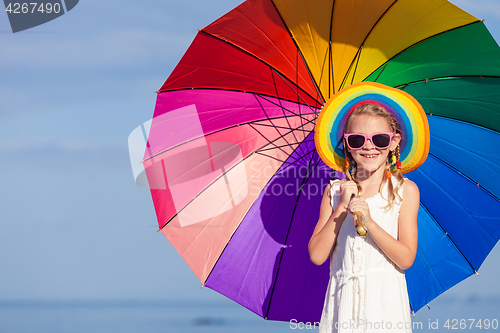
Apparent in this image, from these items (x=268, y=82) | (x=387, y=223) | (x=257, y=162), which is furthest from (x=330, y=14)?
(x=387, y=223)

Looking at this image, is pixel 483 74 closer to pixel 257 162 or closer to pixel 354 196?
pixel 354 196

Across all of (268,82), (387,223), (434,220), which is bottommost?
(434,220)

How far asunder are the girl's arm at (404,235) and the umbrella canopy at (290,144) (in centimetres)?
86

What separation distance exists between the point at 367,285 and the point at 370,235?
0.27 meters

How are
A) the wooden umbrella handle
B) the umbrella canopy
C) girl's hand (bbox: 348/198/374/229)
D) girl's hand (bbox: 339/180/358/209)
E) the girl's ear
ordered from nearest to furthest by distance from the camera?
the wooden umbrella handle → girl's hand (bbox: 348/198/374/229) → girl's hand (bbox: 339/180/358/209) → the girl's ear → the umbrella canopy

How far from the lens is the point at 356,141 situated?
287 cm

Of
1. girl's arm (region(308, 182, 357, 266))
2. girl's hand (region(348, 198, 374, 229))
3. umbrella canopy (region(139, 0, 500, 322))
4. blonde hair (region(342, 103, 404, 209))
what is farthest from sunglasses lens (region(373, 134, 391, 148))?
umbrella canopy (region(139, 0, 500, 322))

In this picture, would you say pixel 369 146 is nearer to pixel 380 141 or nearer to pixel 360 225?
pixel 380 141

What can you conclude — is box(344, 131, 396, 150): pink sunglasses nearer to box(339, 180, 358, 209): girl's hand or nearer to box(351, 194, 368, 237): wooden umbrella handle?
box(339, 180, 358, 209): girl's hand

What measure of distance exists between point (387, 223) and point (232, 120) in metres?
1.46

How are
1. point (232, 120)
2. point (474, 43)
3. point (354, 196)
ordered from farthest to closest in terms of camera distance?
point (232, 120) < point (474, 43) < point (354, 196)

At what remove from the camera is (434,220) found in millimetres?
3781

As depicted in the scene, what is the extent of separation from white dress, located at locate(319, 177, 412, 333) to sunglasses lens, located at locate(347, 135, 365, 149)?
0.33 meters

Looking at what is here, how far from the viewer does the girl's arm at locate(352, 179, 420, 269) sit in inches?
106
